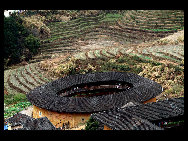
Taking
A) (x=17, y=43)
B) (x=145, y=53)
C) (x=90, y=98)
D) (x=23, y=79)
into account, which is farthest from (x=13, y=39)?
(x=90, y=98)

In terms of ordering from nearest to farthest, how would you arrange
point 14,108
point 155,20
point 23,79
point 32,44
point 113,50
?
1. point 14,108
2. point 23,79
3. point 113,50
4. point 32,44
5. point 155,20

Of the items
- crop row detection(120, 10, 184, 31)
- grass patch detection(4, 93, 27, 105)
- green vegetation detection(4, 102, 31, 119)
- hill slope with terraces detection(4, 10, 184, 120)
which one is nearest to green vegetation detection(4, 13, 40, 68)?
hill slope with terraces detection(4, 10, 184, 120)

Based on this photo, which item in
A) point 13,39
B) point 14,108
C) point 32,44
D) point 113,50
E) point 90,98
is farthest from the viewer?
point 32,44

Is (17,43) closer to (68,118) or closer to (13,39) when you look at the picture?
(13,39)

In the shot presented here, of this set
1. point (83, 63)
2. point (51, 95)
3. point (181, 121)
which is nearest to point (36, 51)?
point (83, 63)

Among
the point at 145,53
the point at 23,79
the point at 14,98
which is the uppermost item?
the point at 145,53

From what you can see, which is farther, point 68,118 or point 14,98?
point 14,98

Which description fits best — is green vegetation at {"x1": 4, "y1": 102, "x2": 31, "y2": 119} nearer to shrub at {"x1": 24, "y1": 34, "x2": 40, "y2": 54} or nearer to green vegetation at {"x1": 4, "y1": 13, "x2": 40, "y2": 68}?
green vegetation at {"x1": 4, "y1": 13, "x2": 40, "y2": 68}

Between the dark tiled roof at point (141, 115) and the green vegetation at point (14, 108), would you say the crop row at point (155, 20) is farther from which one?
the dark tiled roof at point (141, 115)

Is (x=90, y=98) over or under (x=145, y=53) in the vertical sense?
under
